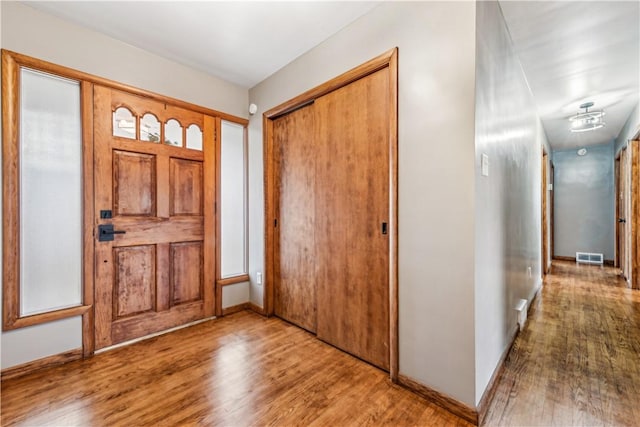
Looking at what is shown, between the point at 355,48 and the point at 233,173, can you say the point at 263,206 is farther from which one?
the point at 355,48

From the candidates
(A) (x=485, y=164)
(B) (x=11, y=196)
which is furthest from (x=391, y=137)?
(B) (x=11, y=196)

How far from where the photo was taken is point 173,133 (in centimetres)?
263

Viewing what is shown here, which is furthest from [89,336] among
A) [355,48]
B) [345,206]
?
[355,48]

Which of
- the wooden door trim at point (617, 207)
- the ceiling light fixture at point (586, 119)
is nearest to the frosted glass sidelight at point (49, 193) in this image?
the ceiling light fixture at point (586, 119)

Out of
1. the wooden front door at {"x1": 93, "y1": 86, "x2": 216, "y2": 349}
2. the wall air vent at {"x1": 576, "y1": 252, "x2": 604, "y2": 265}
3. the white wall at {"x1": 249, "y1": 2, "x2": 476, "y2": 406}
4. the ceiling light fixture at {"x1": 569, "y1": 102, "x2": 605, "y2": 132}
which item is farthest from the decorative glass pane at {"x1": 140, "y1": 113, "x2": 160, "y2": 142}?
the wall air vent at {"x1": 576, "y1": 252, "x2": 604, "y2": 265}

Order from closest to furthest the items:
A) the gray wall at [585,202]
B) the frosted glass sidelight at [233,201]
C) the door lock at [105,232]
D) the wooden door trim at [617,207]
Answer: the door lock at [105,232]
the frosted glass sidelight at [233,201]
the wooden door trim at [617,207]
the gray wall at [585,202]

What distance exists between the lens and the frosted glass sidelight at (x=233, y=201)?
3.00 m

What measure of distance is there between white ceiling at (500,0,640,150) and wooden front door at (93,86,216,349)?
110 inches

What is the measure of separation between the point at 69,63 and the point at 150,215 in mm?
1264

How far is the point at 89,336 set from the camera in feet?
7.03

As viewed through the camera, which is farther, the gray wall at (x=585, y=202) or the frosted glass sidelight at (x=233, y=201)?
the gray wall at (x=585, y=202)

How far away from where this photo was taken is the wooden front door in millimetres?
2242

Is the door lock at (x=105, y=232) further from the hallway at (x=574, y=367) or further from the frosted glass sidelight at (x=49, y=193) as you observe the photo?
the hallway at (x=574, y=367)

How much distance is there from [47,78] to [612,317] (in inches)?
216
